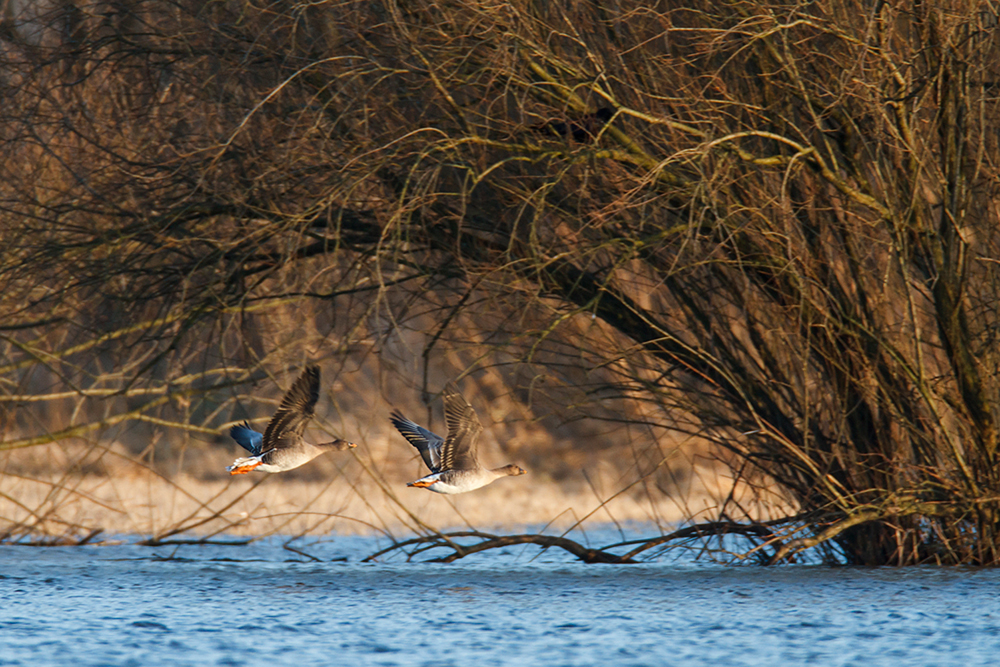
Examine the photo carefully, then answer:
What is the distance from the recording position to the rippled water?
5.52 meters

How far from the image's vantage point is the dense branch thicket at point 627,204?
23.2 ft

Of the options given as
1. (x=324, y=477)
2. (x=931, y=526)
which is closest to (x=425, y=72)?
(x=931, y=526)

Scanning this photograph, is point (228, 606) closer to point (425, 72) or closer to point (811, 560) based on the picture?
point (425, 72)

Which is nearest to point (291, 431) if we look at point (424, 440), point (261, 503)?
point (424, 440)

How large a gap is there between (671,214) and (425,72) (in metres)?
1.70

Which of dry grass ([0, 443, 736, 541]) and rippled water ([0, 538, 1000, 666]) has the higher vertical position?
dry grass ([0, 443, 736, 541])

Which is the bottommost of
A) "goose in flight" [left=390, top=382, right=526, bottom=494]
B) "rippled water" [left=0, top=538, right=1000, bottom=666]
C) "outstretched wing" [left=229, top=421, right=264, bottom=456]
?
"rippled water" [left=0, top=538, right=1000, bottom=666]

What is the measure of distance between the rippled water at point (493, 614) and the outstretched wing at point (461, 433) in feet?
2.23

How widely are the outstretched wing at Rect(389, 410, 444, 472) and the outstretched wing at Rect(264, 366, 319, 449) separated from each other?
597mm

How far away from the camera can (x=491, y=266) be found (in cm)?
745

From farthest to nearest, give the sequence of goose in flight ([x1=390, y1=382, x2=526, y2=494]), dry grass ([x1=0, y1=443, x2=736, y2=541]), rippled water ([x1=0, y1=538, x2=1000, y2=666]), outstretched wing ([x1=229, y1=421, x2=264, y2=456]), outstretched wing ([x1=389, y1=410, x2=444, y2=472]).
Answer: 1. dry grass ([x1=0, y1=443, x2=736, y2=541])
2. outstretched wing ([x1=229, y1=421, x2=264, y2=456])
3. outstretched wing ([x1=389, y1=410, x2=444, y2=472])
4. goose in flight ([x1=390, y1=382, x2=526, y2=494])
5. rippled water ([x1=0, y1=538, x2=1000, y2=666])

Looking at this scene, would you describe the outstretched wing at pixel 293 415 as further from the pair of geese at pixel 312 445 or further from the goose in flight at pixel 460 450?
the goose in flight at pixel 460 450

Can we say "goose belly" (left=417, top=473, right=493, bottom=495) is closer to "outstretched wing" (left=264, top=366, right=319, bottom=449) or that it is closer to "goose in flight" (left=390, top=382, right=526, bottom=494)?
"goose in flight" (left=390, top=382, right=526, bottom=494)

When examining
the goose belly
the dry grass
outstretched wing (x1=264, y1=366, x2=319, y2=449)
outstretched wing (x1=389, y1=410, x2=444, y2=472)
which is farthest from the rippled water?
the dry grass
